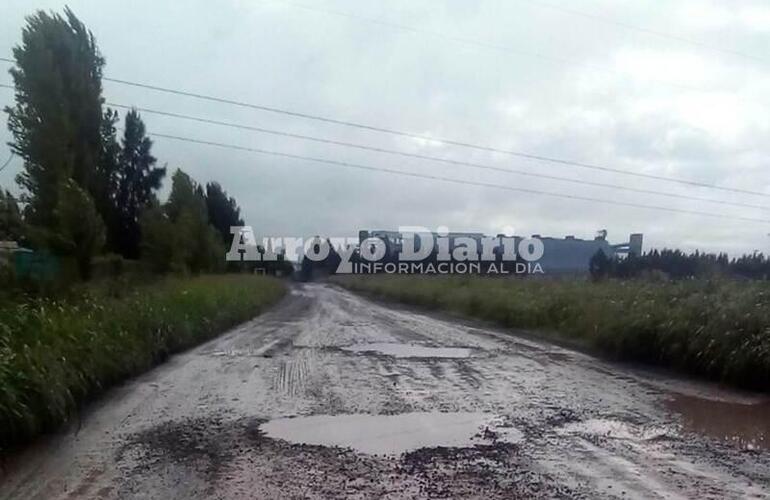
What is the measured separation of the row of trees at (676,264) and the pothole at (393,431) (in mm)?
14053

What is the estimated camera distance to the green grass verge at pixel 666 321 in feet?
32.0

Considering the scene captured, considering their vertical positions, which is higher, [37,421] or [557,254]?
[557,254]

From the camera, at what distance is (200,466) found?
17.3 ft

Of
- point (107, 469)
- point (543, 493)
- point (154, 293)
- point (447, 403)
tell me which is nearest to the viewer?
point (543, 493)

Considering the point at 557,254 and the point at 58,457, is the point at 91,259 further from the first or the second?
the point at 557,254

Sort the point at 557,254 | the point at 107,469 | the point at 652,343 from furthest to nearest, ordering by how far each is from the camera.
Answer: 1. the point at 557,254
2. the point at 652,343
3. the point at 107,469

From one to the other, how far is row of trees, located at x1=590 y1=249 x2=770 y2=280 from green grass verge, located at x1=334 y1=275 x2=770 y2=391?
362cm

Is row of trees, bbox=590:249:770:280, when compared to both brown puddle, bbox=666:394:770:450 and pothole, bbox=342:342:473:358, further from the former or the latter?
brown puddle, bbox=666:394:770:450

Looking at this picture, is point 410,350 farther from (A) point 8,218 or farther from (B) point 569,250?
(B) point 569,250

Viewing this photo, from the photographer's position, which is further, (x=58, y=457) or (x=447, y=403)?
(x=447, y=403)

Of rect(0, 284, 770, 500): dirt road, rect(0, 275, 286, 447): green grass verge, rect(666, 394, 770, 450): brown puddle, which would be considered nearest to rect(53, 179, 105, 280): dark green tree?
rect(0, 275, 286, 447): green grass verge

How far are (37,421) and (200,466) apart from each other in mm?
2177

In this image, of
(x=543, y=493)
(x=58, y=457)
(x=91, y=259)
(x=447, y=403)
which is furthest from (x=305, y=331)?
(x=543, y=493)

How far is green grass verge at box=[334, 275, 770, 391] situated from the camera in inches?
384
